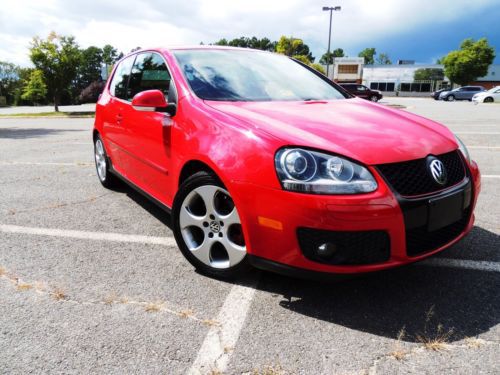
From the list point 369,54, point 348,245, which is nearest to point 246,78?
point 348,245

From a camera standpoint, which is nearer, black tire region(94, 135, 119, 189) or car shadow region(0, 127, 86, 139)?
black tire region(94, 135, 119, 189)

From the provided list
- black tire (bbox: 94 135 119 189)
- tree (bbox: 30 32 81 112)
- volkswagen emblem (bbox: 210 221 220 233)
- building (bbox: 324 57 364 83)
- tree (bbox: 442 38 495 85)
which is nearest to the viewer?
volkswagen emblem (bbox: 210 221 220 233)

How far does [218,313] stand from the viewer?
7.11ft

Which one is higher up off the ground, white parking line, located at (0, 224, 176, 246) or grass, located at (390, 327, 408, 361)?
grass, located at (390, 327, 408, 361)

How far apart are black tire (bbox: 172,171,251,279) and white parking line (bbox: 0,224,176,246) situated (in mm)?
524

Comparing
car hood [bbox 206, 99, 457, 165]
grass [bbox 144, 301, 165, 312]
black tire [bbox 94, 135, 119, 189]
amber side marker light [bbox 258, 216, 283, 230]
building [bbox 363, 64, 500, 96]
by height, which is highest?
building [bbox 363, 64, 500, 96]

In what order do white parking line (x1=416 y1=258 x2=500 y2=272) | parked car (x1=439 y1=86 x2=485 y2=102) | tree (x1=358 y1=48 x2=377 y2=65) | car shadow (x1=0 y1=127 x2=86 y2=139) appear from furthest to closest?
1. tree (x1=358 y1=48 x2=377 y2=65)
2. parked car (x1=439 y1=86 x2=485 y2=102)
3. car shadow (x1=0 y1=127 x2=86 y2=139)
4. white parking line (x1=416 y1=258 x2=500 y2=272)

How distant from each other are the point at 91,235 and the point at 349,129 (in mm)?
A: 2236

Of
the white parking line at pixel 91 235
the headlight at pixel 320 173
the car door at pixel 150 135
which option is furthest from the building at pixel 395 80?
the headlight at pixel 320 173

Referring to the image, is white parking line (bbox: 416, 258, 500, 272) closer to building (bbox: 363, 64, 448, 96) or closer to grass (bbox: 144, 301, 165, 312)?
grass (bbox: 144, 301, 165, 312)

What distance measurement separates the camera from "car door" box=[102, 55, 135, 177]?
381cm

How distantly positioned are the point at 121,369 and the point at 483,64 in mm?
69847

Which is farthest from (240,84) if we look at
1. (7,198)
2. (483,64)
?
(483,64)

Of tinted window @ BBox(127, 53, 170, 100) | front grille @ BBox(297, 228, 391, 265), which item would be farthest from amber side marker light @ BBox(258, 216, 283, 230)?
tinted window @ BBox(127, 53, 170, 100)
